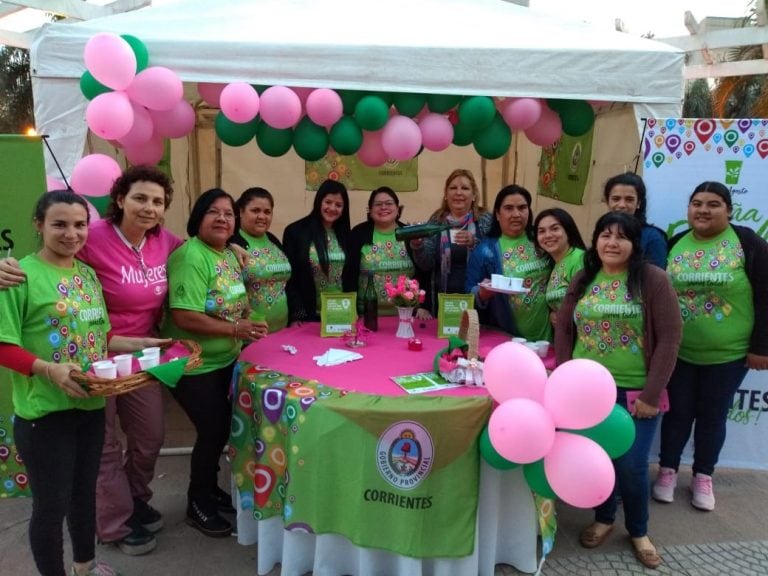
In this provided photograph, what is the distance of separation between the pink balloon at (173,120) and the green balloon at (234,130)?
16 centimetres

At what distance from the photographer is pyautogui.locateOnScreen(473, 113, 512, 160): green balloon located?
3.32 meters

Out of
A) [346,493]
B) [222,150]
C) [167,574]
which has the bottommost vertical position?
[167,574]

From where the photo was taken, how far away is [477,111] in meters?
3.09

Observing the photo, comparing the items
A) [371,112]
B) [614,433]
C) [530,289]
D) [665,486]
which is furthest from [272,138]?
[665,486]

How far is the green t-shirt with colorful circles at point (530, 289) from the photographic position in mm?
2836

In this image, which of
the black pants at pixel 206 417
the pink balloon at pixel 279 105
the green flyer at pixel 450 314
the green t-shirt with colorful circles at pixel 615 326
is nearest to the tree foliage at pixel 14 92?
the pink balloon at pixel 279 105

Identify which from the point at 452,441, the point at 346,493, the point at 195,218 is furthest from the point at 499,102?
the point at 346,493

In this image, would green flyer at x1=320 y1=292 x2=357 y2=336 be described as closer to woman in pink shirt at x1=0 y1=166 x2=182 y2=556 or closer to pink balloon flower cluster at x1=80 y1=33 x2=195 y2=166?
woman in pink shirt at x1=0 y1=166 x2=182 y2=556

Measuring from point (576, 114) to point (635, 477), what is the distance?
6.98 feet

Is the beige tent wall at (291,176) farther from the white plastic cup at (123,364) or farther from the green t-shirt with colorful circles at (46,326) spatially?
the white plastic cup at (123,364)

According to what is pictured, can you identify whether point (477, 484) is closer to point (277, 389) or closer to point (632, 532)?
point (277, 389)

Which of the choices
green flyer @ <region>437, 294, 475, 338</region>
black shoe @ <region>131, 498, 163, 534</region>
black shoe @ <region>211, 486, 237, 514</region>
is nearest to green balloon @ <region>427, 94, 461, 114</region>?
green flyer @ <region>437, 294, 475, 338</region>

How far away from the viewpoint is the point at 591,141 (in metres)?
4.41

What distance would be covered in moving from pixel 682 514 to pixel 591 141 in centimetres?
282
